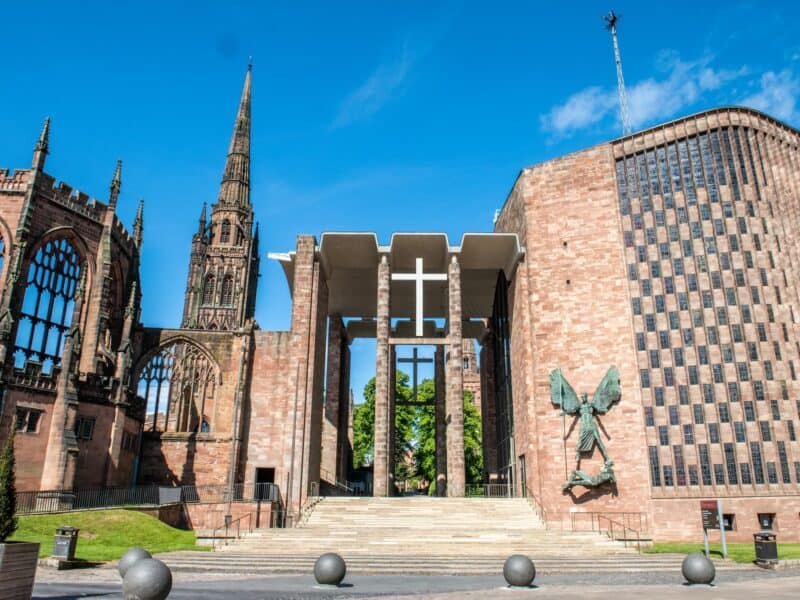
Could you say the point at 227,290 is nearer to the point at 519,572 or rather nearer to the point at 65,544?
the point at 65,544

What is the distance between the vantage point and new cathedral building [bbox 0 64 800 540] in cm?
2864

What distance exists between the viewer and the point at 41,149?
32.1m

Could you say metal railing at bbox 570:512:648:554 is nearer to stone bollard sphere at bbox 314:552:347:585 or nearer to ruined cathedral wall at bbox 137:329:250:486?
stone bollard sphere at bbox 314:552:347:585

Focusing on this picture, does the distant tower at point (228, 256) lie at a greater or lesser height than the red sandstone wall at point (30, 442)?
greater

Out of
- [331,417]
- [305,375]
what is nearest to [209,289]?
[331,417]

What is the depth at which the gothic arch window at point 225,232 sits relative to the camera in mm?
74500

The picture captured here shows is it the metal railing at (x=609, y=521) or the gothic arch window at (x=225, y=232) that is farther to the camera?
the gothic arch window at (x=225, y=232)

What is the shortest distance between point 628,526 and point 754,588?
603 inches

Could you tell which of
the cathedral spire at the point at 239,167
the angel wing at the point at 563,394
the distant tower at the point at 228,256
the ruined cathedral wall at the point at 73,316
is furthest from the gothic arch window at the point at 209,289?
the angel wing at the point at 563,394

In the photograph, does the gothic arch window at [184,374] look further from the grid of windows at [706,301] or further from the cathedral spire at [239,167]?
the cathedral spire at [239,167]

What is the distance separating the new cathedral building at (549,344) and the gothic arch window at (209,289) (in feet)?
107

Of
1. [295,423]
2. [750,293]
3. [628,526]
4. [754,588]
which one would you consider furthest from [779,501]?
[295,423]

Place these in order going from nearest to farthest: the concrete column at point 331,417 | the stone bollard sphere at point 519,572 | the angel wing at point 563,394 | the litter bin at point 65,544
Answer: the stone bollard sphere at point 519,572
the litter bin at point 65,544
the angel wing at point 563,394
the concrete column at point 331,417

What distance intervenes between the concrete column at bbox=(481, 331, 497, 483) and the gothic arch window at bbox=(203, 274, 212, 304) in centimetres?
3833
